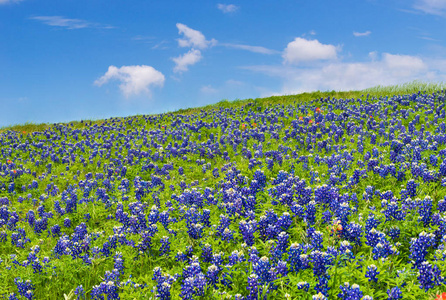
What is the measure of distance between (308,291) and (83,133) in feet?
56.1

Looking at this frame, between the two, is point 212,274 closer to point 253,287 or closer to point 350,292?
point 253,287

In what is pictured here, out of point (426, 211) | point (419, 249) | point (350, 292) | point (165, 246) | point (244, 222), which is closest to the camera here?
point (350, 292)

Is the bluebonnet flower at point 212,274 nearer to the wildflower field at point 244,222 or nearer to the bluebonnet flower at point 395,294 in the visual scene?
the wildflower field at point 244,222

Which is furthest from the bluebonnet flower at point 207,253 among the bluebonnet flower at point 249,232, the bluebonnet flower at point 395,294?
the bluebonnet flower at point 395,294

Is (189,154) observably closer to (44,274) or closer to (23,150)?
(44,274)

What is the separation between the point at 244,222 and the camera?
4922 millimetres

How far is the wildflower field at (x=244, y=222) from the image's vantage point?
13.1 feet

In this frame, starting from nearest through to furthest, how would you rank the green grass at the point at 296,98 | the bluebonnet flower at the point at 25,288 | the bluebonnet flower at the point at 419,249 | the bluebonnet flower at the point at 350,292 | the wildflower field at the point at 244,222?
the bluebonnet flower at the point at 350,292 < the wildflower field at the point at 244,222 < the bluebonnet flower at the point at 419,249 < the bluebonnet flower at the point at 25,288 < the green grass at the point at 296,98

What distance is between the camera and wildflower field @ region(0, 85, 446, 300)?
13.1ft

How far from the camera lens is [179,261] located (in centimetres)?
494

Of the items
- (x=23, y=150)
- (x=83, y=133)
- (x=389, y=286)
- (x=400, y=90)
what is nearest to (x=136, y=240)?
(x=389, y=286)

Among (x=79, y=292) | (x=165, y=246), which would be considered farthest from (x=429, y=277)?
(x=79, y=292)

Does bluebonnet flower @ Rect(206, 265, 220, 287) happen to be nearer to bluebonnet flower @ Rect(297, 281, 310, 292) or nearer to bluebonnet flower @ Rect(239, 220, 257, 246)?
bluebonnet flower @ Rect(239, 220, 257, 246)

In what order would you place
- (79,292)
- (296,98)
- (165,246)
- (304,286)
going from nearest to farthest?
(304,286) → (79,292) → (165,246) → (296,98)
